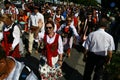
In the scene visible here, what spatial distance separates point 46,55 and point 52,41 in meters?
0.34

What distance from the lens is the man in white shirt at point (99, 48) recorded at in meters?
7.70

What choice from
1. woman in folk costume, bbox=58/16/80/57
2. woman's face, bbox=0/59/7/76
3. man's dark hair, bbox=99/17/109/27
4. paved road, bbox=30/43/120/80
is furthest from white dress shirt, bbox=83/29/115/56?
woman's face, bbox=0/59/7/76

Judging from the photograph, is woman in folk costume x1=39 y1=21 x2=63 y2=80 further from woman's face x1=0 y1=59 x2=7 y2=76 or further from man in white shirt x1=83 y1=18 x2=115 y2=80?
woman's face x1=0 y1=59 x2=7 y2=76

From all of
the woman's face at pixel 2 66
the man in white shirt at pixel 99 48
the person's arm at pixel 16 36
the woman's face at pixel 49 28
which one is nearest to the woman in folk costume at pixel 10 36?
the person's arm at pixel 16 36

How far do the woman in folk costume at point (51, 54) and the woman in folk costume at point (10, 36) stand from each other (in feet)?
1.94

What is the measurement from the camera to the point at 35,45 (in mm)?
14422

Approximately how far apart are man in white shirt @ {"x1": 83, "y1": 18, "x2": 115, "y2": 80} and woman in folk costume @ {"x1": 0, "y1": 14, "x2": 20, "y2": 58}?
1.58 metres

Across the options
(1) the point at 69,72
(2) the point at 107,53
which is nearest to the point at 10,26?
(2) the point at 107,53

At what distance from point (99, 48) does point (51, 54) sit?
106 centimetres

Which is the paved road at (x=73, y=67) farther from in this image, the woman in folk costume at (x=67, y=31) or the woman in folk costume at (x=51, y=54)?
the woman in folk costume at (x=51, y=54)

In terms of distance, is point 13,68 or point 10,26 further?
point 10,26

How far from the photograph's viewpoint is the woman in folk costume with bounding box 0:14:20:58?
23.9 ft

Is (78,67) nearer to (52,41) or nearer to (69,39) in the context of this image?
(69,39)

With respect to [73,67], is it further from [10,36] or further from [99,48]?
[10,36]
